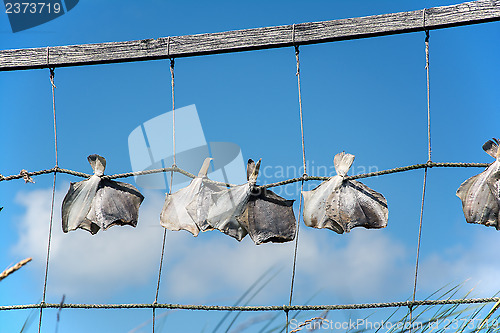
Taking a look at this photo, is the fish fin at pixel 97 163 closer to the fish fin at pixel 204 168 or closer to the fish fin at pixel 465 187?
the fish fin at pixel 204 168

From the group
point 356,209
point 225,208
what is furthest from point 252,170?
point 356,209

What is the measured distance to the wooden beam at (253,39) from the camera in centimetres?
231

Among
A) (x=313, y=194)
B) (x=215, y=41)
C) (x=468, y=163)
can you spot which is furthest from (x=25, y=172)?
(x=468, y=163)

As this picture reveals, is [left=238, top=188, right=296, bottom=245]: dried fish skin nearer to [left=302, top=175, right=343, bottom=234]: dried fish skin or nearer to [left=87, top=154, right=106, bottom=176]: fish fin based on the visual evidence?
[left=302, top=175, right=343, bottom=234]: dried fish skin

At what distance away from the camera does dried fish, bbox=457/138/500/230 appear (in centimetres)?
214

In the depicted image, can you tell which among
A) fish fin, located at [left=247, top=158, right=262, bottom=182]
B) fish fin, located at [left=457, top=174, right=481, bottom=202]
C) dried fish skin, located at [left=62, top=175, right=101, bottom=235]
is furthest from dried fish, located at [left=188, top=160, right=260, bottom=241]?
fish fin, located at [left=457, top=174, right=481, bottom=202]

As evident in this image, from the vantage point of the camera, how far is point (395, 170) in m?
2.25

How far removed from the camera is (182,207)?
2273 mm

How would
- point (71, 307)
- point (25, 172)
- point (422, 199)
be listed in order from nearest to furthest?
point (422, 199), point (71, 307), point (25, 172)

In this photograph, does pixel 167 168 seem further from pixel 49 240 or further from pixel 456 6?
pixel 456 6

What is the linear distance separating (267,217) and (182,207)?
1.14 ft

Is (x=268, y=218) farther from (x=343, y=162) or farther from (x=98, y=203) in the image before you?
(x=98, y=203)

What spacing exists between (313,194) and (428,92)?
625mm

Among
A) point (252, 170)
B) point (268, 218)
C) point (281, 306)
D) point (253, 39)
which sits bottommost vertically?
point (281, 306)
